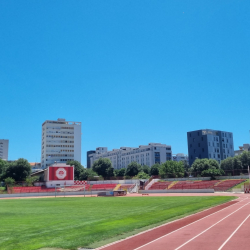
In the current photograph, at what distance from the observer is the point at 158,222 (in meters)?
20.0

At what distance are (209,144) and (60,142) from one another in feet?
268

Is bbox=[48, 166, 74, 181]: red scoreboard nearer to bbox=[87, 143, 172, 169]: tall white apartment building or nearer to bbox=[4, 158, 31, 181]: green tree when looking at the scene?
bbox=[4, 158, 31, 181]: green tree

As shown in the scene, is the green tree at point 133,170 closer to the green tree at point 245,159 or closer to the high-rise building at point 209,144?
the high-rise building at point 209,144

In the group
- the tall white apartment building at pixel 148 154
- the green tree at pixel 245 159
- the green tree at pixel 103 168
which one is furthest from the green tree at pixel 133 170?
the green tree at pixel 245 159

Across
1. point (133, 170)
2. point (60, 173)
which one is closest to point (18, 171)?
point (60, 173)

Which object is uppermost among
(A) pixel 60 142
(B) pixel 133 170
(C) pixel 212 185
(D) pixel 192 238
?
(A) pixel 60 142

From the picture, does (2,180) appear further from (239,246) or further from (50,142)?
(239,246)

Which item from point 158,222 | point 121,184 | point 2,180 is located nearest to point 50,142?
point 2,180

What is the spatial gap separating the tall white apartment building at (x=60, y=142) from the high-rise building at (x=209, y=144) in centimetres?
6439

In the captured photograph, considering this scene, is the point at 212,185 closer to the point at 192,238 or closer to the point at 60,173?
the point at 60,173

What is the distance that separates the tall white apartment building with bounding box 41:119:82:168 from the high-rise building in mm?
64393

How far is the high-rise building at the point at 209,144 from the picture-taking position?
14325 cm

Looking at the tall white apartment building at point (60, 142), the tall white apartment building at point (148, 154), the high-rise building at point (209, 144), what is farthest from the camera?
the tall white apartment building at point (148, 154)

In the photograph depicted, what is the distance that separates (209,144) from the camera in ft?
469
